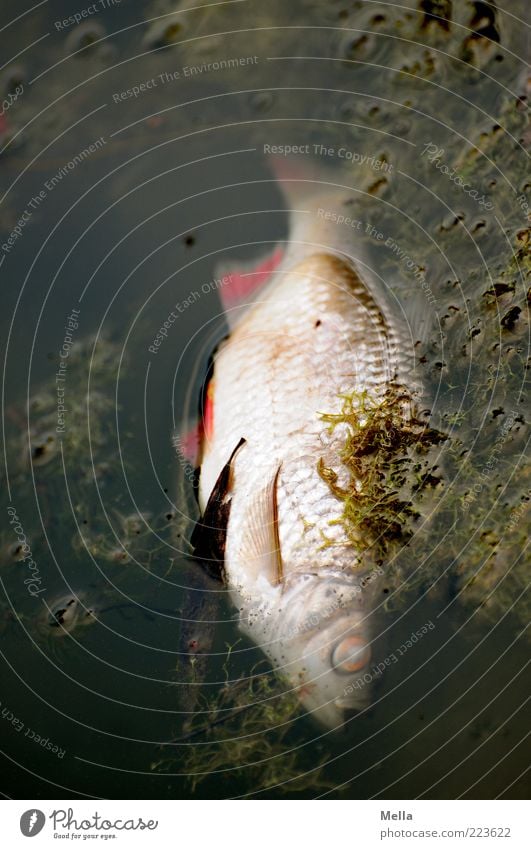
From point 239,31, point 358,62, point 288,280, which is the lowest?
point 288,280

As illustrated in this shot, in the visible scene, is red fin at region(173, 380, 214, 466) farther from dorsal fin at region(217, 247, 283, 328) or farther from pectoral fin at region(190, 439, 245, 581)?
dorsal fin at region(217, 247, 283, 328)

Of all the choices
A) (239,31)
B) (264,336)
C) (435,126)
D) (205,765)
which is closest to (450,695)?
(205,765)

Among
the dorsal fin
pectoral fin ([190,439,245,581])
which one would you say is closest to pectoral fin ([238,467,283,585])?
pectoral fin ([190,439,245,581])

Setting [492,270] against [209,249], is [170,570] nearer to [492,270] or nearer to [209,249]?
[209,249]

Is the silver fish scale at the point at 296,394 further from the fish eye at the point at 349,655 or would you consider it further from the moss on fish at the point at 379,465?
the fish eye at the point at 349,655

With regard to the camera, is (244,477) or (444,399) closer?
(244,477)

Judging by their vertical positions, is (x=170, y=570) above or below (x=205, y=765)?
above

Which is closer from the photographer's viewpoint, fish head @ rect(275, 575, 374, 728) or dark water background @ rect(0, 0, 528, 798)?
fish head @ rect(275, 575, 374, 728)

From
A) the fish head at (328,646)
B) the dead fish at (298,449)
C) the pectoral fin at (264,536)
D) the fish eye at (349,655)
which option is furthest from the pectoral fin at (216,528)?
the fish eye at (349,655)

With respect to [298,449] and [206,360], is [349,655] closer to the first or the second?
[298,449]
